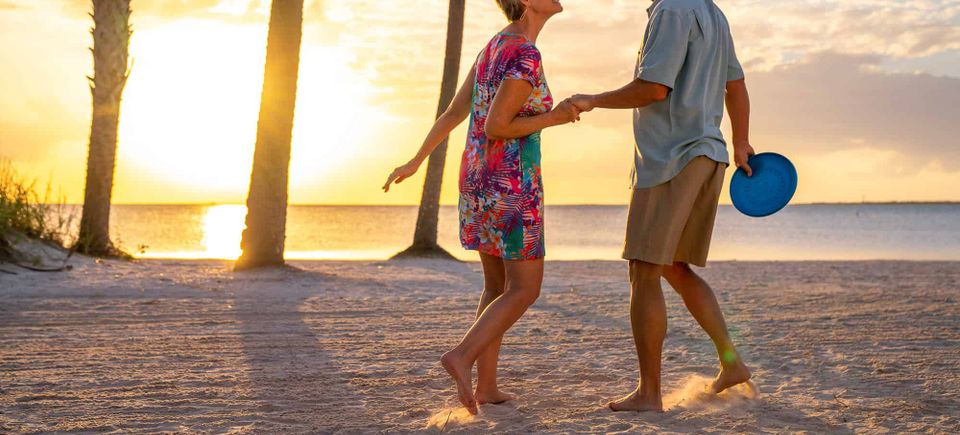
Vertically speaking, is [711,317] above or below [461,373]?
above

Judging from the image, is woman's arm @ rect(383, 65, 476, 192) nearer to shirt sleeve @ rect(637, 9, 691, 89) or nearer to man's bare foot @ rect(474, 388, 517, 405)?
shirt sleeve @ rect(637, 9, 691, 89)

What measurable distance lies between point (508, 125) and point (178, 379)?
8.35 ft

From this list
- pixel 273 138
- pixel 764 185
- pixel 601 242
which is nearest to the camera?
pixel 764 185

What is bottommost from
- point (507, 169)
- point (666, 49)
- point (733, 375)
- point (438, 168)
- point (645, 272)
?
point (733, 375)

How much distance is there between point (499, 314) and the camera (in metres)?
3.80

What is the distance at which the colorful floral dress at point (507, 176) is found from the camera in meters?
3.74

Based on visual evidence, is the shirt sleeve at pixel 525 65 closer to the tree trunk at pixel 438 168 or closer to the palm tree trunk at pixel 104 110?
the palm tree trunk at pixel 104 110

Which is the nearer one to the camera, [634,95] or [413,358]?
[634,95]

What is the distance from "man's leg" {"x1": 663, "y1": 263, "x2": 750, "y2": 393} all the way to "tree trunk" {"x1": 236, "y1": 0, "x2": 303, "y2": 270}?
7780 millimetres

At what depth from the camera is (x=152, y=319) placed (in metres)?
7.36

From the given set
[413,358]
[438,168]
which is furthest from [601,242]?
[413,358]

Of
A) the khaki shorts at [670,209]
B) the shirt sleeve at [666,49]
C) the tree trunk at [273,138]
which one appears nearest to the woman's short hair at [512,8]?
Result: the shirt sleeve at [666,49]

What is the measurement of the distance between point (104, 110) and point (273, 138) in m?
3.38

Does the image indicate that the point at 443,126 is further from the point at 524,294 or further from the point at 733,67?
the point at 733,67
